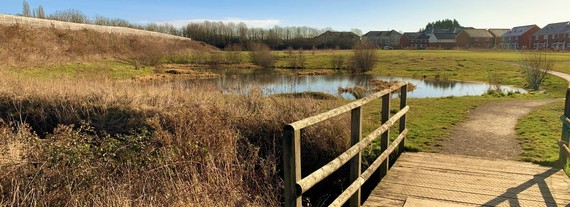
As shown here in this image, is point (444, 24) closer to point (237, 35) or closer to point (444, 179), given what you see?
point (237, 35)

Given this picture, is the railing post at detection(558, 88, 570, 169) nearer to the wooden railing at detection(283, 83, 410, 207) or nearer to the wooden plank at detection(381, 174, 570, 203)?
the wooden plank at detection(381, 174, 570, 203)

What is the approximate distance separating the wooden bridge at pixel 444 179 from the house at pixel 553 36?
90515 millimetres

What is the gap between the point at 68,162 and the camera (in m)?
5.95

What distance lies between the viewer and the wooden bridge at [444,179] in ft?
13.4

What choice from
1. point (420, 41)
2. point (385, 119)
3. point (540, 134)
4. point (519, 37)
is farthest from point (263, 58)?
point (420, 41)

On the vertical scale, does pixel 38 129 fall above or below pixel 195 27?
below

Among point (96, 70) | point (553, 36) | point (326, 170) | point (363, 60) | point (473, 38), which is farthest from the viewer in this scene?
point (473, 38)

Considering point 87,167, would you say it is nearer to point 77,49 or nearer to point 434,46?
point 77,49

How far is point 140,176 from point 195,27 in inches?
3684

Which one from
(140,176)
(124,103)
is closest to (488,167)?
(140,176)

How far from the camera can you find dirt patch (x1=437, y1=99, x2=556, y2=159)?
277 inches

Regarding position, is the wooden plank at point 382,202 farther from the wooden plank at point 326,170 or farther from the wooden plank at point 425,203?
the wooden plank at point 326,170

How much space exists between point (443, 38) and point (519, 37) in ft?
62.6

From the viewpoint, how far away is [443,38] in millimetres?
109875
